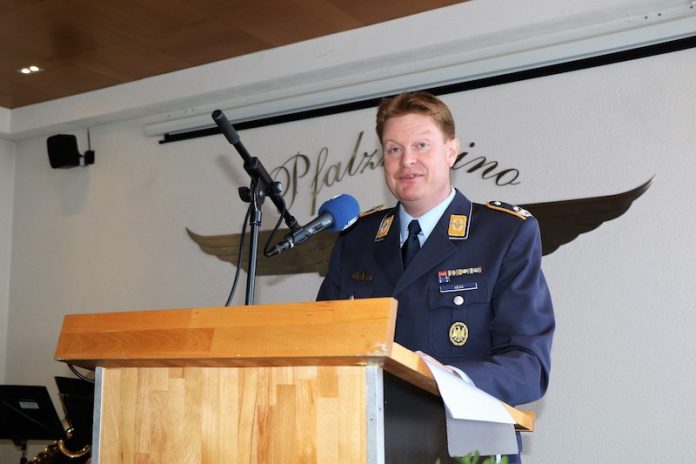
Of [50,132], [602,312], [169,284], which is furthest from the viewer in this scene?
[50,132]

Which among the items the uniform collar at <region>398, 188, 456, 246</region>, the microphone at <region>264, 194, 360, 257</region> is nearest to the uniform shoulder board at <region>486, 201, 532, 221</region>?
the uniform collar at <region>398, 188, 456, 246</region>

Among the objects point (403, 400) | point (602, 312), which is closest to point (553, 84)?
point (602, 312)

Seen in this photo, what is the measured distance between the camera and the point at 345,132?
18.0 ft

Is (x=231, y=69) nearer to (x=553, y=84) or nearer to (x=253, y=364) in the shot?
(x=553, y=84)

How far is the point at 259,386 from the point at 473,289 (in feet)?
2.57

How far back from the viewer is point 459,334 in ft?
6.77

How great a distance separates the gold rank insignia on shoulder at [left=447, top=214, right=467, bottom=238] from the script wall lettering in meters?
2.66

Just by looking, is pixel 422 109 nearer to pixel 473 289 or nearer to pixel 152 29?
pixel 473 289

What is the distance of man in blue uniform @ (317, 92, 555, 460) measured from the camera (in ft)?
6.41

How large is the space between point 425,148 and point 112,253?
4.79 metres

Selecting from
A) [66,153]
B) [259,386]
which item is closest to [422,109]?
[259,386]

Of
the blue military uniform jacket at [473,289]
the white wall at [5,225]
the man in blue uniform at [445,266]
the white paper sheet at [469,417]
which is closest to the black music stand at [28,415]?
the white wall at [5,225]

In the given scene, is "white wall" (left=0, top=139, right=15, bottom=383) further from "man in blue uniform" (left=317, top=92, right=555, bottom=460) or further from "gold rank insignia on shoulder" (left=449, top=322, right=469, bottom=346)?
"gold rank insignia on shoulder" (left=449, top=322, right=469, bottom=346)

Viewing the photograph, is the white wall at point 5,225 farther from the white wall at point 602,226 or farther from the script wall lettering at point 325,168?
the script wall lettering at point 325,168
